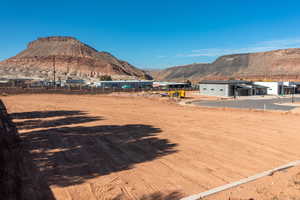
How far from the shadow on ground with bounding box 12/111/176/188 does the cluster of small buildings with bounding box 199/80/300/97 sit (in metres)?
39.5

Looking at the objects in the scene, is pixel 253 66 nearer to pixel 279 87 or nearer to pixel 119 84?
pixel 279 87

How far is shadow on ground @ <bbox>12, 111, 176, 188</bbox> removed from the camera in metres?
8.05

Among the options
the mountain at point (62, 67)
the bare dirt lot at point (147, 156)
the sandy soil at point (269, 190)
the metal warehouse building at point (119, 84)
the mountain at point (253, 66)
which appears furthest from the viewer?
the mountain at point (253, 66)

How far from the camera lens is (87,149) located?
10.7 m

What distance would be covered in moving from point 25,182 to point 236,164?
25.1 ft

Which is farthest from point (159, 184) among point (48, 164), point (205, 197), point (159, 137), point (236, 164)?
point (159, 137)

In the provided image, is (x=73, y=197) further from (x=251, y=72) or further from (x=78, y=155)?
(x=251, y=72)

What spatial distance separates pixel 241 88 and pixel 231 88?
2821mm

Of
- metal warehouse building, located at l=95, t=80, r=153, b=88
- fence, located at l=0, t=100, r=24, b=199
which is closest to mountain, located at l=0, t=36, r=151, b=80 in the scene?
metal warehouse building, located at l=95, t=80, r=153, b=88

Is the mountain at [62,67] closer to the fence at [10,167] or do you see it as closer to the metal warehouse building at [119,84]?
the metal warehouse building at [119,84]

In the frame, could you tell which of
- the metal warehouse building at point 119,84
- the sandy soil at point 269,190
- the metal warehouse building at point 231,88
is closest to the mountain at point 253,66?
the metal warehouse building at point 119,84

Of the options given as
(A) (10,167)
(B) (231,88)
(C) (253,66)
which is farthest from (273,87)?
(C) (253,66)

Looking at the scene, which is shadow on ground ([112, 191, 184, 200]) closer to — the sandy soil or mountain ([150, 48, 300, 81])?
the sandy soil

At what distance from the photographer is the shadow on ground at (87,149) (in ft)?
26.4
